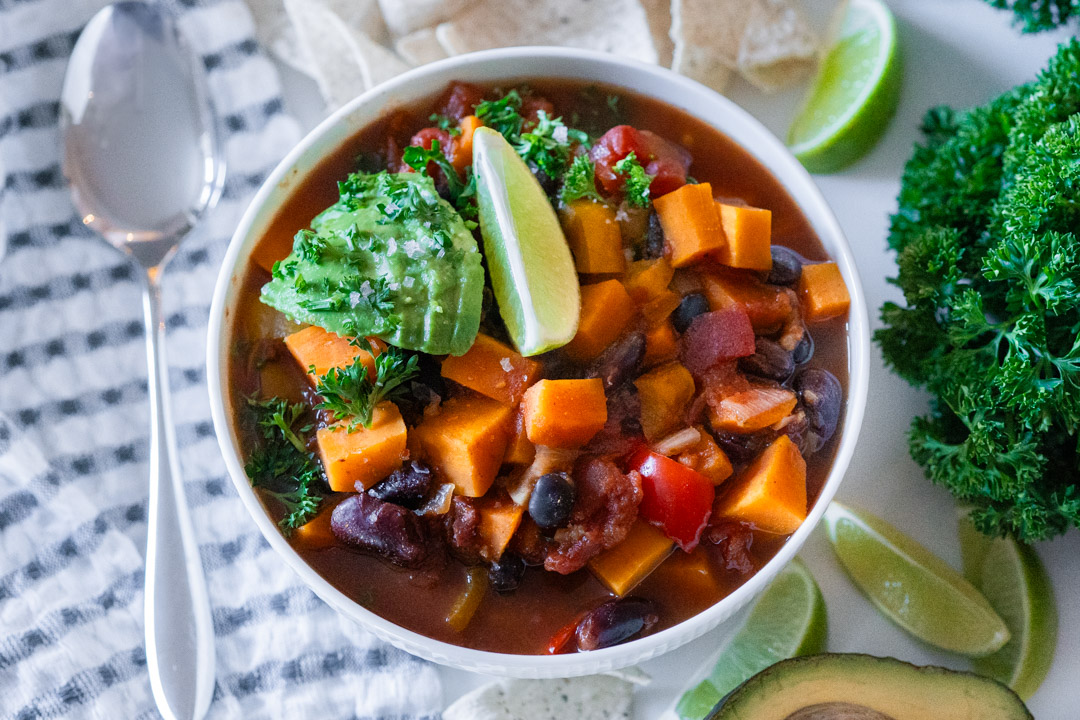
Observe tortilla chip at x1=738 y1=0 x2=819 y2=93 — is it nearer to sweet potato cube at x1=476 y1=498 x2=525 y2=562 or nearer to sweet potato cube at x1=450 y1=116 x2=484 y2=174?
sweet potato cube at x1=450 y1=116 x2=484 y2=174

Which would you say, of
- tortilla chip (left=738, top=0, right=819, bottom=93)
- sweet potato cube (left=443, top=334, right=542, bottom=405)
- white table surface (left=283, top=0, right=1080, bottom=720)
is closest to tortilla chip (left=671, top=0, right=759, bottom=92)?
tortilla chip (left=738, top=0, right=819, bottom=93)

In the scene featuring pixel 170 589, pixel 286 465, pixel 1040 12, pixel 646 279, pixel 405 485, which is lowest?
pixel 170 589

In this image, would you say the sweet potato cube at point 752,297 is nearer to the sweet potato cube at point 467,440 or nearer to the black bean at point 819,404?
the black bean at point 819,404

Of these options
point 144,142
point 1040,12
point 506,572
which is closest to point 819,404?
point 506,572

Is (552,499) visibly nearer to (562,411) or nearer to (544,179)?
(562,411)

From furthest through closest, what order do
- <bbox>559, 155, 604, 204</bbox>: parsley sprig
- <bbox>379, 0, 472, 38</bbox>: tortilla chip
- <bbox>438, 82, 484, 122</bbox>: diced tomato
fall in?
<bbox>379, 0, 472, 38</bbox>: tortilla chip, <bbox>438, 82, 484, 122</bbox>: diced tomato, <bbox>559, 155, 604, 204</bbox>: parsley sprig

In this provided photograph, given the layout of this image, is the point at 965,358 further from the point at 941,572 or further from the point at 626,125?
the point at 626,125

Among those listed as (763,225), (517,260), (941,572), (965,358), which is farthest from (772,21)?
(941,572)
